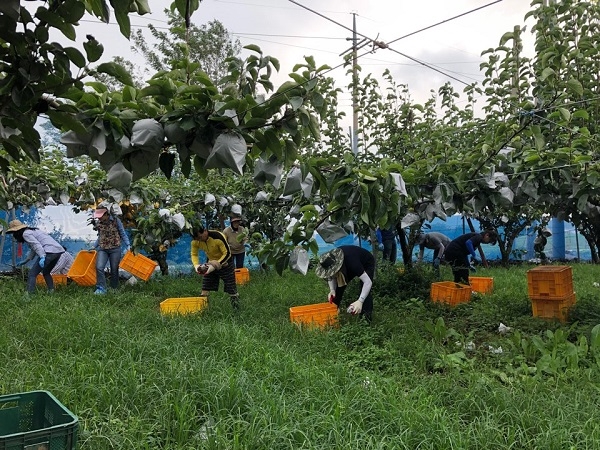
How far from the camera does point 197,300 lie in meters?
5.56

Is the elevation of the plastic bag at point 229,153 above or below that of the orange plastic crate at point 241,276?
above

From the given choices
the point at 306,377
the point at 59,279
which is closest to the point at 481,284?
the point at 306,377

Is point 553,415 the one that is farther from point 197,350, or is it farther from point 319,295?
point 319,295

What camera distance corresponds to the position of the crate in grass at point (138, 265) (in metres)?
7.55

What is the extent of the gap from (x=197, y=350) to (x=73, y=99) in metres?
2.49

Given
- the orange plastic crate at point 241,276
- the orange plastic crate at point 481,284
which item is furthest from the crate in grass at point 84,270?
the orange plastic crate at point 481,284

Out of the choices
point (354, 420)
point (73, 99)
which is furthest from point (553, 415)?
point (73, 99)

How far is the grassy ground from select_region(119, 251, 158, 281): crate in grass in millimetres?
1967

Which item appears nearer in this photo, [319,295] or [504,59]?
[504,59]

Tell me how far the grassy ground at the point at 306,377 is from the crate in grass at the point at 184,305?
0.14 meters

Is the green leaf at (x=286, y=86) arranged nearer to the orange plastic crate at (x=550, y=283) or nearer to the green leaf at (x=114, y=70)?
the green leaf at (x=114, y=70)

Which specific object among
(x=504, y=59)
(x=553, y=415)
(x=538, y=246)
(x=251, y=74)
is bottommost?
(x=553, y=415)

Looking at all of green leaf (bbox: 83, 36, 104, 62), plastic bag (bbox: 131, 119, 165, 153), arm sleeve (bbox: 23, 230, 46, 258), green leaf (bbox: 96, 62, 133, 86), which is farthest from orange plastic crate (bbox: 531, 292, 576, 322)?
arm sleeve (bbox: 23, 230, 46, 258)

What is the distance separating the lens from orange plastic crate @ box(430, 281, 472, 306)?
595 cm
